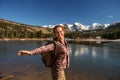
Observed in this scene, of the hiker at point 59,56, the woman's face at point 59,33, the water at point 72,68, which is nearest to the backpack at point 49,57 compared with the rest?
the hiker at point 59,56

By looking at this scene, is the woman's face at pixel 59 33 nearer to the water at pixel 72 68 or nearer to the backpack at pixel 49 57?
the backpack at pixel 49 57

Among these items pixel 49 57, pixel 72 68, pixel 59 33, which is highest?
pixel 59 33

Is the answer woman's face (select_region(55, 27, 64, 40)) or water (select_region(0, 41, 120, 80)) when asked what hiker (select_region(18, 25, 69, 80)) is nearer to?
woman's face (select_region(55, 27, 64, 40))

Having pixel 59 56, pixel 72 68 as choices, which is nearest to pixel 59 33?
pixel 59 56

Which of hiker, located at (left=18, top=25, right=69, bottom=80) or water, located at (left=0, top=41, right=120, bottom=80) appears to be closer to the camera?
hiker, located at (left=18, top=25, right=69, bottom=80)

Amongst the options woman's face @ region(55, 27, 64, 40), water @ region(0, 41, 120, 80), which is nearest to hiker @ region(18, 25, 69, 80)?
woman's face @ region(55, 27, 64, 40)

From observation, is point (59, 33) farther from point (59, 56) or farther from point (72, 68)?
point (72, 68)

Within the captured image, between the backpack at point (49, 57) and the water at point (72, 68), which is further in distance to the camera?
the water at point (72, 68)

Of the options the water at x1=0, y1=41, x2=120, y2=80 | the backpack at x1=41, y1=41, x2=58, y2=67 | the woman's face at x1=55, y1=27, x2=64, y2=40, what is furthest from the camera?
the water at x1=0, y1=41, x2=120, y2=80

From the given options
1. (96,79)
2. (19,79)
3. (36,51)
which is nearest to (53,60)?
(36,51)

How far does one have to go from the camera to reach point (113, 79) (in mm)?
18078

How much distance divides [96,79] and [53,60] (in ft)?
46.5

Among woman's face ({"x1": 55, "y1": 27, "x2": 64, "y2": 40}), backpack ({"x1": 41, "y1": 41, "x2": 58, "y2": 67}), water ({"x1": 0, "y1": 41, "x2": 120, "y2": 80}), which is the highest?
woman's face ({"x1": 55, "y1": 27, "x2": 64, "y2": 40})

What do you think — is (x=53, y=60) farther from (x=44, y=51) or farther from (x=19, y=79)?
(x=19, y=79)
